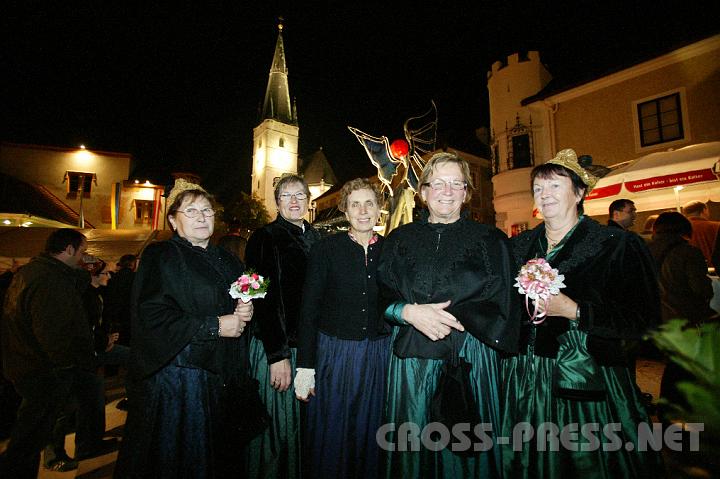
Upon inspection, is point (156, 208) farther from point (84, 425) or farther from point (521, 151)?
point (84, 425)

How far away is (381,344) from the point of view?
2.57 meters

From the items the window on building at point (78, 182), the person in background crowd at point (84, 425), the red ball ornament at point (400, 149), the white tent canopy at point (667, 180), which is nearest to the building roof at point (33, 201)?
the window on building at point (78, 182)

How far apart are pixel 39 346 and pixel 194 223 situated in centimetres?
215

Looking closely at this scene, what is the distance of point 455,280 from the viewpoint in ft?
6.91

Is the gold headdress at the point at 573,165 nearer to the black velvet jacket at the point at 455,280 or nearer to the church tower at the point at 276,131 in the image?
the black velvet jacket at the point at 455,280

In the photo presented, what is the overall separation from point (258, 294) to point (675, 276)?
4.37 m

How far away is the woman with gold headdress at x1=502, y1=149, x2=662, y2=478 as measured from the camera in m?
1.93

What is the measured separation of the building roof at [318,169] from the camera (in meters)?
54.6

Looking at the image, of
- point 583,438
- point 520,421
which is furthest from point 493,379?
point 583,438

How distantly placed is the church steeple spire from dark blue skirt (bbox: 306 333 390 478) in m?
50.6

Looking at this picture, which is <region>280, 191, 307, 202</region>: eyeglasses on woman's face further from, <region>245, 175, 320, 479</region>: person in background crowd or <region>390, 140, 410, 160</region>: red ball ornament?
<region>390, 140, 410, 160</region>: red ball ornament

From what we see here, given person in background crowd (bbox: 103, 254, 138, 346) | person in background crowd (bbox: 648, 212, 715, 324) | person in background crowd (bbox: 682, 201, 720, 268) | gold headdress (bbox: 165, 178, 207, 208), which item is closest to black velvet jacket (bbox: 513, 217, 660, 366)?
person in background crowd (bbox: 648, 212, 715, 324)

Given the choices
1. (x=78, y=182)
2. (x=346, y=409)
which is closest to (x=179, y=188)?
(x=346, y=409)

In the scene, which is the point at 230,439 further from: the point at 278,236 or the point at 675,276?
the point at 675,276
